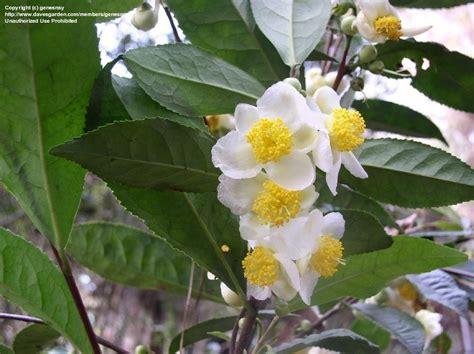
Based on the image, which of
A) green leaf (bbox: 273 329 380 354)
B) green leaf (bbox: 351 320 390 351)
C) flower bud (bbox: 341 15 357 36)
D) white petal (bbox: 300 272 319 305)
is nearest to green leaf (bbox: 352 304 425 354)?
green leaf (bbox: 351 320 390 351)

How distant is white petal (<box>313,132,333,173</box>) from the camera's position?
455 mm

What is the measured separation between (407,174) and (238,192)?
0.20 metres

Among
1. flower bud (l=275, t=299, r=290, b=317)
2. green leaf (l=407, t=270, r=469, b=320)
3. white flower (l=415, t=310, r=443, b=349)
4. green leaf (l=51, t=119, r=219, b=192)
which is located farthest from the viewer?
white flower (l=415, t=310, r=443, b=349)

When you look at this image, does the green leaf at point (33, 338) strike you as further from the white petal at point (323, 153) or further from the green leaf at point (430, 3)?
the green leaf at point (430, 3)

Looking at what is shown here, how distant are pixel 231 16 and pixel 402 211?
1.93 feet

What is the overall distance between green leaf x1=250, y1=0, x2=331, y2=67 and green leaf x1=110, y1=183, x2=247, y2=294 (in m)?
0.17

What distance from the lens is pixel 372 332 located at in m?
0.89

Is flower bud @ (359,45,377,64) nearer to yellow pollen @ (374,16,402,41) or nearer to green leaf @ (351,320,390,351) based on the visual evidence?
yellow pollen @ (374,16,402,41)

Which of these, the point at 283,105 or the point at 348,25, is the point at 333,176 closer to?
the point at 283,105

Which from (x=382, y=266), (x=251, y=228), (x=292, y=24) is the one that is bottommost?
(x=382, y=266)

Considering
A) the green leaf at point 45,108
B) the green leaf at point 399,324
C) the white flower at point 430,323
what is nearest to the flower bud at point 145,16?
the green leaf at point 45,108

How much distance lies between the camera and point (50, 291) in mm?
548

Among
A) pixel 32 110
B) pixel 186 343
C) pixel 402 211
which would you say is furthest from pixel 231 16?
pixel 402 211

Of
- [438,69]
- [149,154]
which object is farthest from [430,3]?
[149,154]
